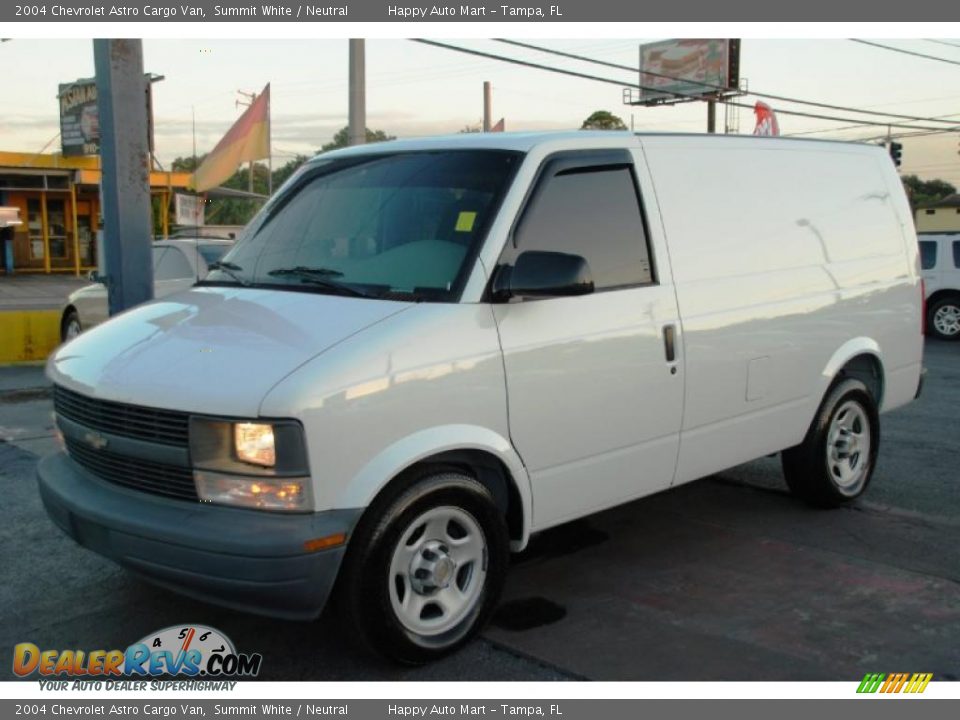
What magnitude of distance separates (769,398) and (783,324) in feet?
1.35

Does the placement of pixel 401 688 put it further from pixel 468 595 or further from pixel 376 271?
pixel 376 271

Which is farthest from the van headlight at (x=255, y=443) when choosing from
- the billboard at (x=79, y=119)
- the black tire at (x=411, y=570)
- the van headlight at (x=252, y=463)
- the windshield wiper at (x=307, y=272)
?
the billboard at (x=79, y=119)

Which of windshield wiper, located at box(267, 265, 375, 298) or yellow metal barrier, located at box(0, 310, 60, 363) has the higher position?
windshield wiper, located at box(267, 265, 375, 298)

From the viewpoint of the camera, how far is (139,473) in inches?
147

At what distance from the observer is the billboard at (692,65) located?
151ft

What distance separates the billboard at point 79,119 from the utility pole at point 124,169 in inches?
1263

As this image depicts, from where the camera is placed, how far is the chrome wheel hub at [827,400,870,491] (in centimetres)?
604

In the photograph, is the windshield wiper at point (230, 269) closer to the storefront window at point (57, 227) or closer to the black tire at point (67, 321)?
the black tire at point (67, 321)

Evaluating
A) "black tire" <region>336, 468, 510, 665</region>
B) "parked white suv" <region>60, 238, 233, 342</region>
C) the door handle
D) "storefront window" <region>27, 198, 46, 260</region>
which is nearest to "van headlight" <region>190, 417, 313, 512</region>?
"black tire" <region>336, 468, 510, 665</region>

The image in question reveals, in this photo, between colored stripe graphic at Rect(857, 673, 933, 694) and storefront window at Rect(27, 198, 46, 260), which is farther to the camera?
storefront window at Rect(27, 198, 46, 260)

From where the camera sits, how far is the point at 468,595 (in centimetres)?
400

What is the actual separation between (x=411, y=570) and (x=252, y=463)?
2.58 ft

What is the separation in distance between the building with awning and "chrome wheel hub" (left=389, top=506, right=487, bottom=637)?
32.9 metres

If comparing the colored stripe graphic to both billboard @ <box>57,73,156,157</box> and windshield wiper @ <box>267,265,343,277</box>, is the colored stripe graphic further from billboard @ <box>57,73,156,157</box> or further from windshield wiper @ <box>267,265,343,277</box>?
billboard @ <box>57,73,156,157</box>
